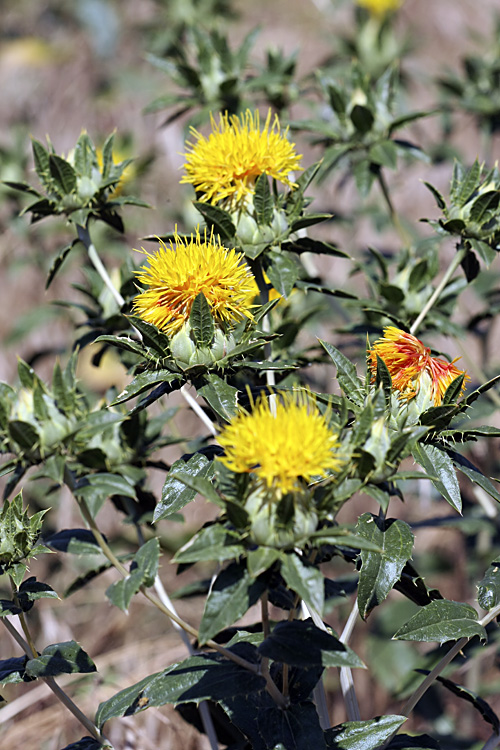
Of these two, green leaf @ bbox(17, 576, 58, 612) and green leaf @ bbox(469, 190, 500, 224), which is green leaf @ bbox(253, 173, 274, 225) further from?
green leaf @ bbox(17, 576, 58, 612)

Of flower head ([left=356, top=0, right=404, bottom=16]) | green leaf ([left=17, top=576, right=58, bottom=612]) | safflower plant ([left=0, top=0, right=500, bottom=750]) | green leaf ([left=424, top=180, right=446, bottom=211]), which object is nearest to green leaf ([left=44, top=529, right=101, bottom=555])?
safflower plant ([left=0, top=0, right=500, bottom=750])

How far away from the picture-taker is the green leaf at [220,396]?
49.1 inches

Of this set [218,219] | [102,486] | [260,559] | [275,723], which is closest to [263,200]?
[218,219]

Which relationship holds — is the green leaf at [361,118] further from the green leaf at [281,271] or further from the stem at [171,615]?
the stem at [171,615]

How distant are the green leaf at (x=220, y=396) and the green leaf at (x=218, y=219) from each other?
362 mm

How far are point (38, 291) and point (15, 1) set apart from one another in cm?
526

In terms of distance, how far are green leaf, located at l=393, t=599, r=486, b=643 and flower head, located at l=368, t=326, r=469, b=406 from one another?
1.36 ft

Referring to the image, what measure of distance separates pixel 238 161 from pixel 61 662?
43.3 inches

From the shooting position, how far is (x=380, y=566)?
4.15ft

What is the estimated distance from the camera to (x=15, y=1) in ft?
29.2

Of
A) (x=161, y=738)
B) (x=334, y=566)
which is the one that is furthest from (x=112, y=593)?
(x=334, y=566)

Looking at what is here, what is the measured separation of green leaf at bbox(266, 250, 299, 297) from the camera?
148 cm

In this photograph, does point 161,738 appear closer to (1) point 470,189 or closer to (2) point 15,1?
(1) point 470,189

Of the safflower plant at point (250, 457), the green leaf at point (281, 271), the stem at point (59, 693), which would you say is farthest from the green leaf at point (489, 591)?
the stem at point (59, 693)
